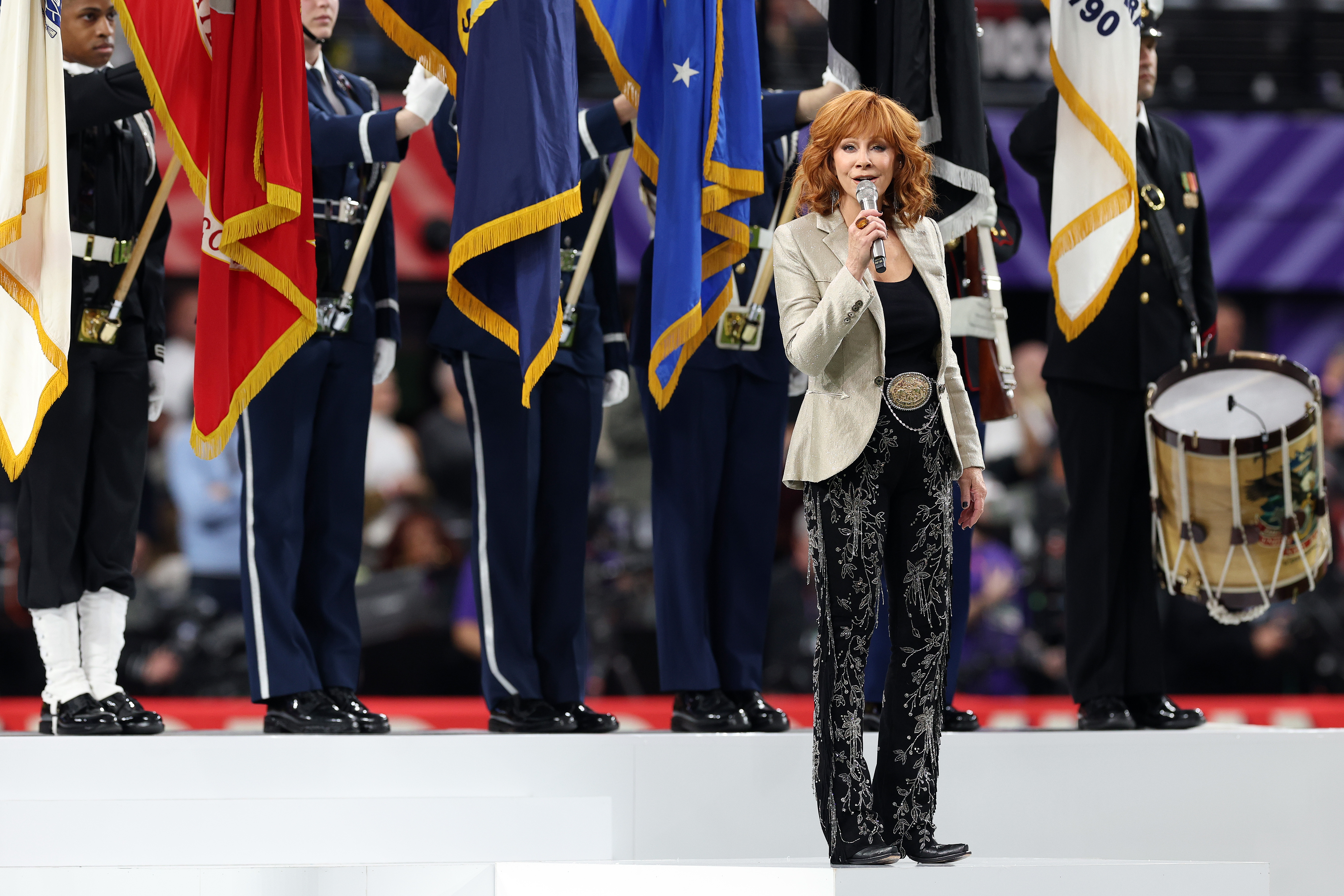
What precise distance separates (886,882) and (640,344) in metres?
2.06

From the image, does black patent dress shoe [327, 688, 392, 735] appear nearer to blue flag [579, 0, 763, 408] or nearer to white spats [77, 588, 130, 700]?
white spats [77, 588, 130, 700]

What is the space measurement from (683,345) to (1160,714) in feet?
5.75

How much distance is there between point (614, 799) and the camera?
12.6 ft

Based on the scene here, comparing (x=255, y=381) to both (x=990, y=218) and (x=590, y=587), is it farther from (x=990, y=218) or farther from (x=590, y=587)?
(x=590, y=587)

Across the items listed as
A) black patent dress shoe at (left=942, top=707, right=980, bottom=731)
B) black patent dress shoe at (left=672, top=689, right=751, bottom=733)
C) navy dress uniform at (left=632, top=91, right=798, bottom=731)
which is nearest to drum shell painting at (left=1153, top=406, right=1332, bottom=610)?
black patent dress shoe at (left=942, top=707, right=980, bottom=731)

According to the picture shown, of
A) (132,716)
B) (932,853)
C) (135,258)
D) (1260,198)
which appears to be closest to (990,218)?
(932,853)

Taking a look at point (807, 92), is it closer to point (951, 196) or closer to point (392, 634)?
point (951, 196)

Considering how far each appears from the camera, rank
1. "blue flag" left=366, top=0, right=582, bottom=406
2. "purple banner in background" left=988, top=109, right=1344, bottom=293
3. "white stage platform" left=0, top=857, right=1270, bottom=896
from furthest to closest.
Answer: "purple banner in background" left=988, top=109, right=1344, bottom=293 → "blue flag" left=366, top=0, right=582, bottom=406 → "white stage platform" left=0, top=857, right=1270, bottom=896

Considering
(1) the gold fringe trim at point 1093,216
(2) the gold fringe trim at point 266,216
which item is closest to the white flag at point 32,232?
(2) the gold fringe trim at point 266,216

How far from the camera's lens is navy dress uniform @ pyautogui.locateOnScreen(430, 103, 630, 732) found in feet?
14.0

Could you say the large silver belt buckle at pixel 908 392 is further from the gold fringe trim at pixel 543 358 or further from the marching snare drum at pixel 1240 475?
the marching snare drum at pixel 1240 475

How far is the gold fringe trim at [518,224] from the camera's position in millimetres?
3930

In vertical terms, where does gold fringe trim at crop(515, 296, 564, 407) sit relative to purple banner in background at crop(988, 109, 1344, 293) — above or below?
below

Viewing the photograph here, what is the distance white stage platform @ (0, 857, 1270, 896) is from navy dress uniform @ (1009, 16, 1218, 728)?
4.30 ft
